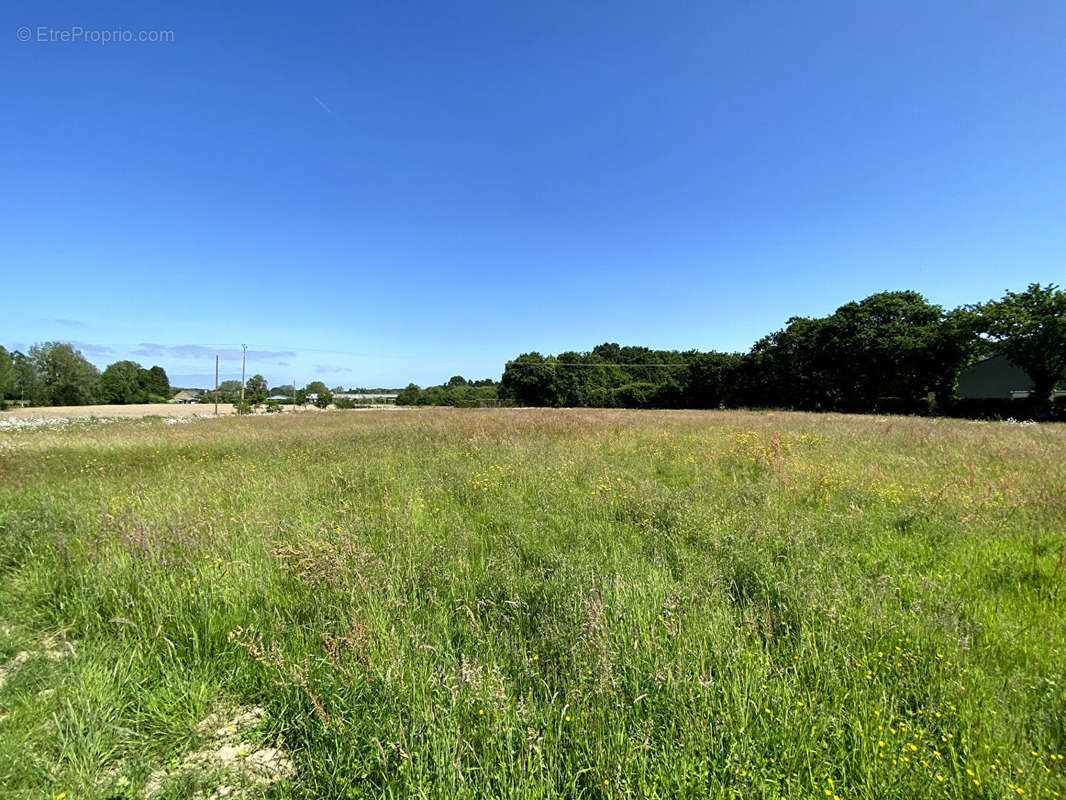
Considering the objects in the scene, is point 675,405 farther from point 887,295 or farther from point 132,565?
point 132,565

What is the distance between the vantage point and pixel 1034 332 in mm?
A: 23219

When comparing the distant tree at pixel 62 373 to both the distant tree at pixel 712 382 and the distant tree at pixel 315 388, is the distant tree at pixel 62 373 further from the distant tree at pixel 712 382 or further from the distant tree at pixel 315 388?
the distant tree at pixel 712 382

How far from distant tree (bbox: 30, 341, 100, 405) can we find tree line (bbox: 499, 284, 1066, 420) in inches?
3557

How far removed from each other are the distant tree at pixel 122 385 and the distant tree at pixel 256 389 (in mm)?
36554

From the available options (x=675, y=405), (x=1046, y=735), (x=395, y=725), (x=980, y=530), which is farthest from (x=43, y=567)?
(x=675, y=405)

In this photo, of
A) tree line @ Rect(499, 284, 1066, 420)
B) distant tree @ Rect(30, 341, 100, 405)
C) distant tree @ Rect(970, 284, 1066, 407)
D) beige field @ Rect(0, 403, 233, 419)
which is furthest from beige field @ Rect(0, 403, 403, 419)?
distant tree @ Rect(970, 284, 1066, 407)

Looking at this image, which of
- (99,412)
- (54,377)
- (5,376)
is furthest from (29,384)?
(99,412)

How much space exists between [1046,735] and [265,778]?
12.9 feet

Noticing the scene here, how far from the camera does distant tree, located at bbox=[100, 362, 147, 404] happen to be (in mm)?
73269

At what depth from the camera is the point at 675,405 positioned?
47.0 m

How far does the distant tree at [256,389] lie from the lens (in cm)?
4970

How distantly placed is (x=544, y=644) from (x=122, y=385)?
370 feet

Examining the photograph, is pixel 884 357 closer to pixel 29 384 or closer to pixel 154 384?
pixel 29 384

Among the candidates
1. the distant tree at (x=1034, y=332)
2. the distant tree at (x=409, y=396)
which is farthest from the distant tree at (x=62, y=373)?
the distant tree at (x=1034, y=332)
